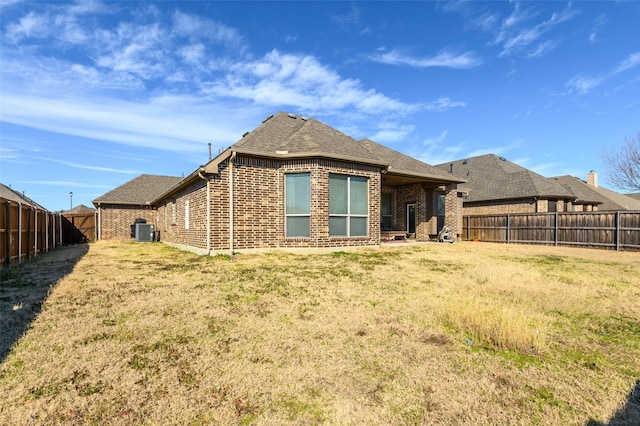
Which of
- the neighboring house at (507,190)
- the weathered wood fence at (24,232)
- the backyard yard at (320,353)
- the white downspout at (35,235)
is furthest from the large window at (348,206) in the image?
the white downspout at (35,235)

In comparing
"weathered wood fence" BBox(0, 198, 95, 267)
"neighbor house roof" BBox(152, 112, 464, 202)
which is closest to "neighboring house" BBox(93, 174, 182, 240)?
"weathered wood fence" BBox(0, 198, 95, 267)

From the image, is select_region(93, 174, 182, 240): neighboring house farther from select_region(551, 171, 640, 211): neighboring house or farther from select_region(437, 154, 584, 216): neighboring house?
select_region(551, 171, 640, 211): neighboring house

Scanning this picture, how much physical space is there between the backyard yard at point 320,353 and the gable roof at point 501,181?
1828 centimetres

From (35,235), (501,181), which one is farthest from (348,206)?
(501,181)

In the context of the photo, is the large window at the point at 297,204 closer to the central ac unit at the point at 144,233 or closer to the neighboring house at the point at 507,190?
the neighboring house at the point at 507,190

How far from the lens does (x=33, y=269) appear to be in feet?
27.7

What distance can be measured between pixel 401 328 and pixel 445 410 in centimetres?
169

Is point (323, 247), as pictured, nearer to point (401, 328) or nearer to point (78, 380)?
point (401, 328)

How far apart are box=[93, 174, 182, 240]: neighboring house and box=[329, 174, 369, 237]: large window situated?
18.0m

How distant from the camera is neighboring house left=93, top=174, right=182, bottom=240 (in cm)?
2377

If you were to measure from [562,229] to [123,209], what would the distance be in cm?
2964

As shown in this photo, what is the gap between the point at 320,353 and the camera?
3.22m

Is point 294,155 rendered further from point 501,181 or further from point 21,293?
point 501,181

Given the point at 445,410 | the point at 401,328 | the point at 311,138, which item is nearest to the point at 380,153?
the point at 311,138
